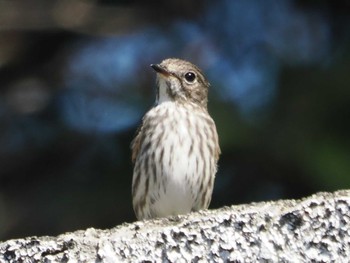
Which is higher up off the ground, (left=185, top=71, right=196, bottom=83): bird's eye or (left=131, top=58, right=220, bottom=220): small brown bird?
(left=185, top=71, right=196, bottom=83): bird's eye

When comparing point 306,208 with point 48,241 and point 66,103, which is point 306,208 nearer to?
point 48,241

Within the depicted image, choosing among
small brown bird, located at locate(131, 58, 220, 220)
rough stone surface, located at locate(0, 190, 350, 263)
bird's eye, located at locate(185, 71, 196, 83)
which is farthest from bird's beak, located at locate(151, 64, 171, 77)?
rough stone surface, located at locate(0, 190, 350, 263)

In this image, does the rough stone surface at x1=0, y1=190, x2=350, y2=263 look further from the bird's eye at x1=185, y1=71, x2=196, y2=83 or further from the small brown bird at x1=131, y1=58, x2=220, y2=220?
the bird's eye at x1=185, y1=71, x2=196, y2=83

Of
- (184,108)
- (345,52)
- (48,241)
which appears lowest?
(48,241)

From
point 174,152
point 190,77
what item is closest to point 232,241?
point 174,152

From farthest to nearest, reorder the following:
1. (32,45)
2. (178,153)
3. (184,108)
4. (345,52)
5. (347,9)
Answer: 1. (32,45)
2. (347,9)
3. (345,52)
4. (184,108)
5. (178,153)

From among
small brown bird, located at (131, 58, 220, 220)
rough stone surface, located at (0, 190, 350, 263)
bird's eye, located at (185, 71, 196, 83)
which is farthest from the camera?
bird's eye, located at (185, 71, 196, 83)

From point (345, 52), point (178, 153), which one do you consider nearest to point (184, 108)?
point (178, 153)
